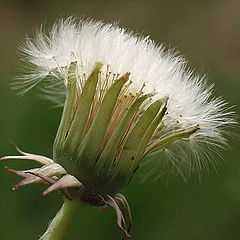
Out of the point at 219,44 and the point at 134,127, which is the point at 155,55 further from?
the point at 219,44

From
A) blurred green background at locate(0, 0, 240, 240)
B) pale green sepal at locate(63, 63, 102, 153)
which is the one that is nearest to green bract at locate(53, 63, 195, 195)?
pale green sepal at locate(63, 63, 102, 153)

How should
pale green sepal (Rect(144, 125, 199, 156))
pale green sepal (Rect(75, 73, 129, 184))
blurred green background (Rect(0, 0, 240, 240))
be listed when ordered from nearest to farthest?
pale green sepal (Rect(75, 73, 129, 184)), pale green sepal (Rect(144, 125, 199, 156)), blurred green background (Rect(0, 0, 240, 240))

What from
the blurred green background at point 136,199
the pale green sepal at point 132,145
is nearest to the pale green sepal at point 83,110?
the pale green sepal at point 132,145

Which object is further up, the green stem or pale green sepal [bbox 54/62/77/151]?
pale green sepal [bbox 54/62/77/151]

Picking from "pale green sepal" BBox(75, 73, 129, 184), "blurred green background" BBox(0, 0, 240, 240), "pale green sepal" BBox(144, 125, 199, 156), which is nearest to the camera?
"pale green sepal" BBox(75, 73, 129, 184)

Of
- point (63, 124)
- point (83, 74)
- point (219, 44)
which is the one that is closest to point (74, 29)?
point (83, 74)

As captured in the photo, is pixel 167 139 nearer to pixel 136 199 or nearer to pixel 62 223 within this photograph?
pixel 62 223

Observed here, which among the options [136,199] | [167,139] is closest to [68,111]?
[167,139]

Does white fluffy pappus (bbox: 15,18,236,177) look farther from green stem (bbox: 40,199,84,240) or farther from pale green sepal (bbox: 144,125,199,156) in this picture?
green stem (bbox: 40,199,84,240)
